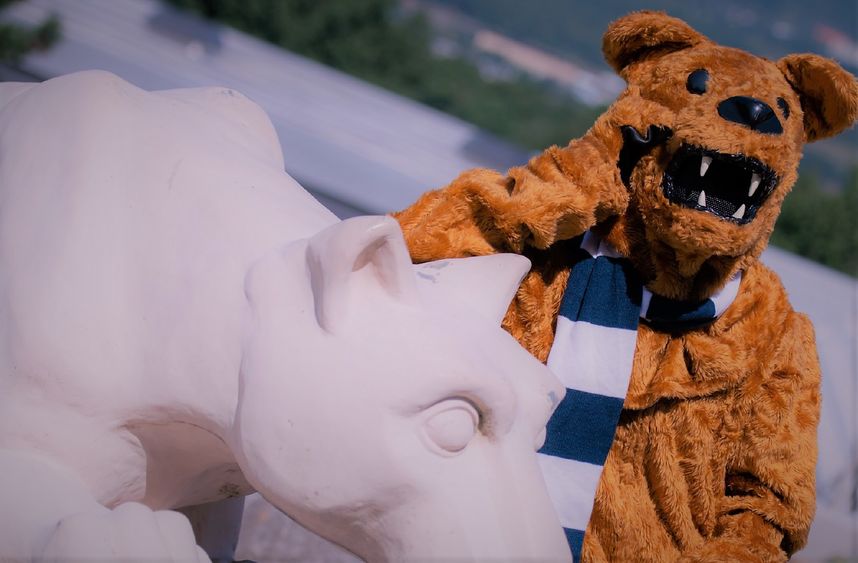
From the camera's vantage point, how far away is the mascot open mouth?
128 cm

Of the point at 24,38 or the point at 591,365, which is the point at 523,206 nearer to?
the point at 591,365

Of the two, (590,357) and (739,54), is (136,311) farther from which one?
(739,54)

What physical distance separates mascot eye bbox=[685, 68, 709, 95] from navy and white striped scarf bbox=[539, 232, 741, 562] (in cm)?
29

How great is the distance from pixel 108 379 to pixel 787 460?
3.28 ft

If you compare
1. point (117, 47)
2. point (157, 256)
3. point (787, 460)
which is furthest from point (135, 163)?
point (117, 47)

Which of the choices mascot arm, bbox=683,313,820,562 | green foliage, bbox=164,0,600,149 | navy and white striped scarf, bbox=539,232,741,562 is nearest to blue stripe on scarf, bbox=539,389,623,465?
navy and white striped scarf, bbox=539,232,741,562

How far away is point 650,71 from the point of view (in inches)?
55.2

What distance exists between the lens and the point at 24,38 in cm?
359

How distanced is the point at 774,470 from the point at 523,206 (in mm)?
565

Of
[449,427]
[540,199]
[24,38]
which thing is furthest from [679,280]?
[24,38]

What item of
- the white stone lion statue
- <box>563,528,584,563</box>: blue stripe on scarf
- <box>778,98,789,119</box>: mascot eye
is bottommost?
<box>563,528,584,563</box>: blue stripe on scarf

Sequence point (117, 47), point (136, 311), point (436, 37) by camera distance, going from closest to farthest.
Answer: point (136, 311)
point (117, 47)
point (436, 37)

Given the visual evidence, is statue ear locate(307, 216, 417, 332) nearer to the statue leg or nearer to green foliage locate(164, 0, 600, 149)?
the statue leg

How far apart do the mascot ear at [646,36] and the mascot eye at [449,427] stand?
76 cm
